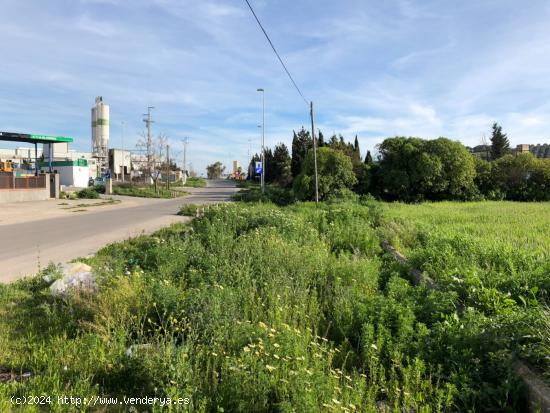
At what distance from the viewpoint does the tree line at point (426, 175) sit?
81.7 ft

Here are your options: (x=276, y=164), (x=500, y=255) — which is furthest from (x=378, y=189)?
(x=276, y=164)

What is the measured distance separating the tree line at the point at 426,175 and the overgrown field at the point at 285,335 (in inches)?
713

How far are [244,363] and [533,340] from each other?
2.68m

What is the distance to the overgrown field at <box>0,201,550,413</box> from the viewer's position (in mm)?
3357

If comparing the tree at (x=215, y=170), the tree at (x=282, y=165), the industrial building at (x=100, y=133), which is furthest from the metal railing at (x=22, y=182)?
the tree at (x=215, y=170)

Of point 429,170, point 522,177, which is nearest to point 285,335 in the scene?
point 429,170

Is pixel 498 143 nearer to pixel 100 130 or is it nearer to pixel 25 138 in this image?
pixel 25 138

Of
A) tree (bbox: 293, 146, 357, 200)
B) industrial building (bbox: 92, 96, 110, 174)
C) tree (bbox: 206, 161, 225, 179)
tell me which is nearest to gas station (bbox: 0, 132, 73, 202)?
tree (bbox: 293, 146, 357, 200)

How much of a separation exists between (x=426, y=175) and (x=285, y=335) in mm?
22896

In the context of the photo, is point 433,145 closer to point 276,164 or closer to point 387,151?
point 387,151

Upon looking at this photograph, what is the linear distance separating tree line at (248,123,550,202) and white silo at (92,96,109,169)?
62266 millimetres

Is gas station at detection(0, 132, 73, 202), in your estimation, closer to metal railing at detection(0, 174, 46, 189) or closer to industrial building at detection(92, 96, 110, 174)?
metal railing at detection(0, 174, 46, 189)

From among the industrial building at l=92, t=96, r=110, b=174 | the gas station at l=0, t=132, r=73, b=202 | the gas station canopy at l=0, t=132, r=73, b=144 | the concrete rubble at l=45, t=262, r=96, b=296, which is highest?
the industrial building at l=92, t=96, r=110, b=174

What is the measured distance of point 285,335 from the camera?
3781 mm
